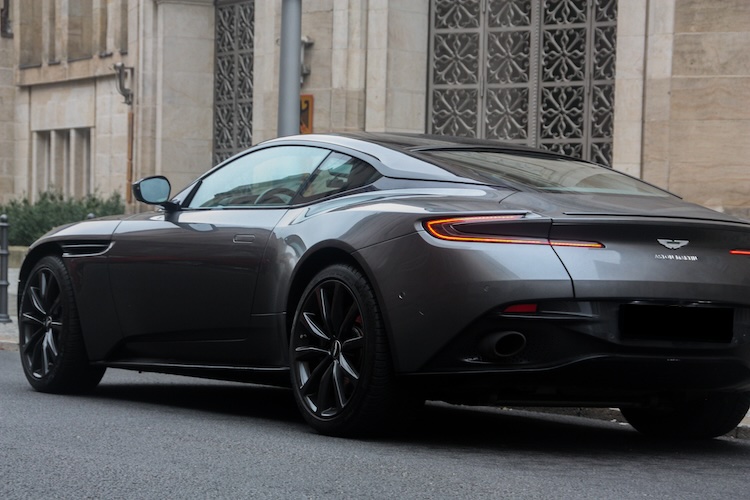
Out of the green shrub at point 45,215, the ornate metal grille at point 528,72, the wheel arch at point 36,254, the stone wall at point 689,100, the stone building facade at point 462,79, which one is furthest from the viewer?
the green shrub at point 45,215

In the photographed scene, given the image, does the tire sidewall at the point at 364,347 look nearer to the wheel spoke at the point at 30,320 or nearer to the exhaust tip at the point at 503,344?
the exhaust tip at the point at 503,344

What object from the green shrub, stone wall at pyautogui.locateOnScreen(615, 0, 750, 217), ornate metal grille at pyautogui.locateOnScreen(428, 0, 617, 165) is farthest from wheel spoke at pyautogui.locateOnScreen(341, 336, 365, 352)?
the green shrub

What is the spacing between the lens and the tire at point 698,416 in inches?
274

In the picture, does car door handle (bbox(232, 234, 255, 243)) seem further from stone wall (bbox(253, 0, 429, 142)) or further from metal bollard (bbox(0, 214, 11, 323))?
stone wall (bbox(253, 0, 429, 142))

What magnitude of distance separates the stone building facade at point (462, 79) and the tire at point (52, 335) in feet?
32.8

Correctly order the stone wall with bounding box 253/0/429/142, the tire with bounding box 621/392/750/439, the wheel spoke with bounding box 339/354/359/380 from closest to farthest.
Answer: the wheel spoke with bounding box 339/354/359/380
the tire with bounding box 621/392/750/439
the stone wall with bounding box 253/0/429/142

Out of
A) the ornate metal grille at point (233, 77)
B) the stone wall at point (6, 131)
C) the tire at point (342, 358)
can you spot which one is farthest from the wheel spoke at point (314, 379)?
the stone wall at point (6, 131)

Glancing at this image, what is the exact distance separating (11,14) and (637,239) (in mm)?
27286

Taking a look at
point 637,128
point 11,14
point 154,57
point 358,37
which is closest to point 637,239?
point 637,128

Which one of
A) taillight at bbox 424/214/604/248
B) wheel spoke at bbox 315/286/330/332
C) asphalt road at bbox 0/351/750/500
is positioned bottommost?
asphalt road at bbox 0/351/750/500

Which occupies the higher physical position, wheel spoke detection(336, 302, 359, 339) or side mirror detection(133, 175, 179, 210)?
side mirror detection(133, 175, 179, 210)

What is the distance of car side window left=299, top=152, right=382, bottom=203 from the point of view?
6.98 metres

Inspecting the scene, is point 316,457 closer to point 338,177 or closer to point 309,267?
point 309,267

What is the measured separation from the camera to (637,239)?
19.9ft
